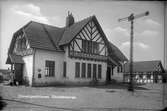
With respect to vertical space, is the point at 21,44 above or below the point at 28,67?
above

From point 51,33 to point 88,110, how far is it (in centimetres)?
1385

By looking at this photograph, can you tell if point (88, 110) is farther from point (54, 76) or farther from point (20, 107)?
point (54, 76)

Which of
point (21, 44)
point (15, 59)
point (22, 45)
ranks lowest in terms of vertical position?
point (15, 59)

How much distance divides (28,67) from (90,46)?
6996mm

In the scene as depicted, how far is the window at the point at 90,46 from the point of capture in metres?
19.1

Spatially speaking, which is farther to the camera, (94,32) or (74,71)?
(94,32)

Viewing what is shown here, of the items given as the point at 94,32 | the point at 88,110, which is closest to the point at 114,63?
the point at 94,32

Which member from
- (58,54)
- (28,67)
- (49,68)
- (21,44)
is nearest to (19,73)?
(28,67)

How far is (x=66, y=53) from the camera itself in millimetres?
18156

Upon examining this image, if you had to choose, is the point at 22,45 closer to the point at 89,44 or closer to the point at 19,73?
the point at 19,73

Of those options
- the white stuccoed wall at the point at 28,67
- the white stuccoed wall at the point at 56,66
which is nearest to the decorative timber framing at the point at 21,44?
the white stuccoed wall at the point at 28,67

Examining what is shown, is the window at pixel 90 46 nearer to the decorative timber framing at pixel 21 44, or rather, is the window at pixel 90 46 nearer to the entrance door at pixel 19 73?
the decorative timber framing at pixel 21 44

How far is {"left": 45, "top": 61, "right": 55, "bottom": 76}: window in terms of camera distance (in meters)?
17.2

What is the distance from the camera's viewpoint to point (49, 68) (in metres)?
17.4
